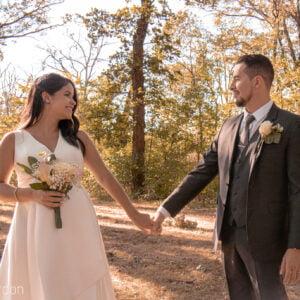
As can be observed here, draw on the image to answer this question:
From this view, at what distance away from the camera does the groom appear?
108 inches

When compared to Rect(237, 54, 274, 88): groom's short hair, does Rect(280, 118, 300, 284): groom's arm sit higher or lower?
lower

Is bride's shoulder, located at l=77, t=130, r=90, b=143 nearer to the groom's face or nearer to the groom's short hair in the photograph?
the groom's face

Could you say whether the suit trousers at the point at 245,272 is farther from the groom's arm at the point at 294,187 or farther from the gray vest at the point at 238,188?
the groom's arm at the point at 294,187

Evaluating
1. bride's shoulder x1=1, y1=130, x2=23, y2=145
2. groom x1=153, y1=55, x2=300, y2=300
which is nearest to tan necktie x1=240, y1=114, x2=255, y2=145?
groom x1=153, y1=55, x2=300, y2=300

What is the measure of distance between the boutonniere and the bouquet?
133 centimetres

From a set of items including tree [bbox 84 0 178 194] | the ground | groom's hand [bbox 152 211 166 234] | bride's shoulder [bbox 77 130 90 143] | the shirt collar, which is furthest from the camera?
tree [bbox 84 0 178 194]

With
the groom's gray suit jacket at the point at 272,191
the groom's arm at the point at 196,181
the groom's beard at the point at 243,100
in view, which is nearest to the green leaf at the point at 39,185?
the groom's arm at the point at 196,181

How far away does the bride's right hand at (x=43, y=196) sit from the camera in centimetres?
289

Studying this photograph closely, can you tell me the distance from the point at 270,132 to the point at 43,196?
165 cm

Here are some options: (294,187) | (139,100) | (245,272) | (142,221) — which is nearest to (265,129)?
(294,187)

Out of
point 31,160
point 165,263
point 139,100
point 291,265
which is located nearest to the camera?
point 291,265

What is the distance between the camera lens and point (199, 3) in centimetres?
1545

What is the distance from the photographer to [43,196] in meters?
2.89

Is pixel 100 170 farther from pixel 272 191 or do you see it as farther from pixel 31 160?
pixel 272 191
